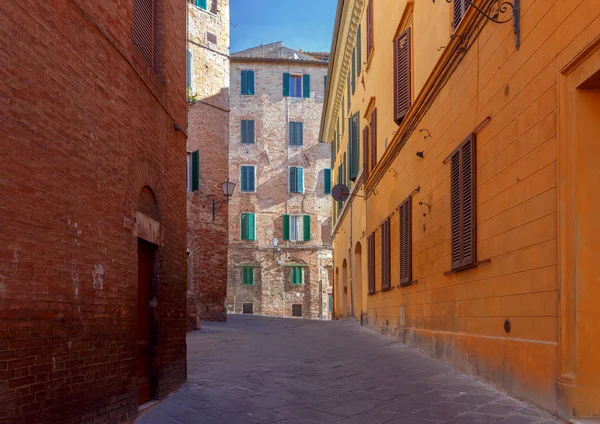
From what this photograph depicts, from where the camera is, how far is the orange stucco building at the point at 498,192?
4.78 m

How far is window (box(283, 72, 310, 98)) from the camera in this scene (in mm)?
35219

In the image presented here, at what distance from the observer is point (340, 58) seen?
23.4 m

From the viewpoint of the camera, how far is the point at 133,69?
6.07 metres

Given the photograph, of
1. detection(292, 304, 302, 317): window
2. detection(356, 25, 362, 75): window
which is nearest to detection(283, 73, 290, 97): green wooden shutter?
detection(292, 304, 302, 317): window

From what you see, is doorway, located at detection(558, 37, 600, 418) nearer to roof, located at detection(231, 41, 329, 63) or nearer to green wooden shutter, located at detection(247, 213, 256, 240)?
green wooden shutter, located at detection(247, 213, 256, 240)

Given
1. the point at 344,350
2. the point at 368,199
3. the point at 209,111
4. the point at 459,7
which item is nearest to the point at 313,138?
the point at 209,111

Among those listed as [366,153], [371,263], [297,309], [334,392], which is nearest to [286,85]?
[297,309]

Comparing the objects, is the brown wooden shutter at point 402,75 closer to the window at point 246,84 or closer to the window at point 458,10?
the window at point 458,10

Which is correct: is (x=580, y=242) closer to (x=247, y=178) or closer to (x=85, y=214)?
(x=85, y=214)

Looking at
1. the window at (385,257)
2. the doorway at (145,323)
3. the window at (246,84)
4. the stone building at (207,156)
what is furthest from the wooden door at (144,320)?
the window at (246,84)

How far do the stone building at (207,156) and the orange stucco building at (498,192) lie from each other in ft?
26.6

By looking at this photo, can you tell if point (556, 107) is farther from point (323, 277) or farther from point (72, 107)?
point (323, 277)

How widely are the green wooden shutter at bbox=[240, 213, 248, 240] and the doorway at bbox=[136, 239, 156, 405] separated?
27.6 m

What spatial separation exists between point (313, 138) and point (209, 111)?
48.7 ft
